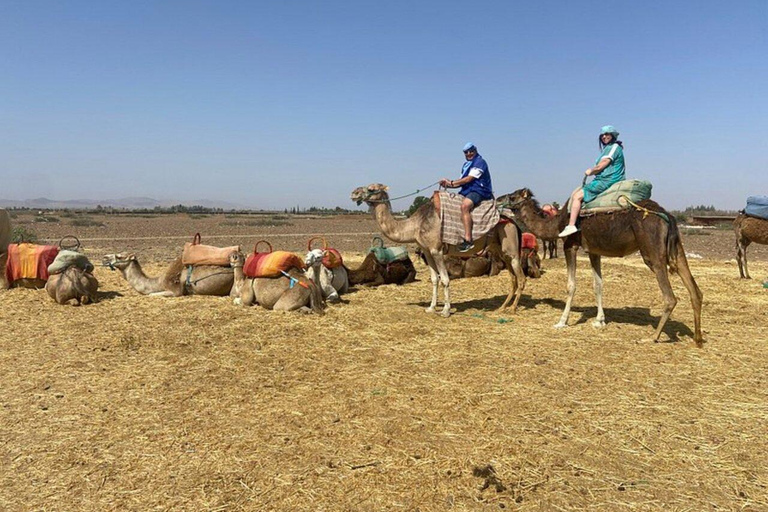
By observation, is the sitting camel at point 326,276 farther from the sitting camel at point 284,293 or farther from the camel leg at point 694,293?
the camel leg at point 694,293

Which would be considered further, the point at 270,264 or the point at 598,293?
the point at 270,264

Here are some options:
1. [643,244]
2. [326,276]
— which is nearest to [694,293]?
[643,244]

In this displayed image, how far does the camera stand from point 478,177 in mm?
9312

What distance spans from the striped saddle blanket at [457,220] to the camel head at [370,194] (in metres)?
1.21

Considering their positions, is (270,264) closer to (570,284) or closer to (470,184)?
(470,184)

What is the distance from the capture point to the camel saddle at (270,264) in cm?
940

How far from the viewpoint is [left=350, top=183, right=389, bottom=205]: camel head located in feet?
32.0

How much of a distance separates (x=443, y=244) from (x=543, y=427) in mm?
5313

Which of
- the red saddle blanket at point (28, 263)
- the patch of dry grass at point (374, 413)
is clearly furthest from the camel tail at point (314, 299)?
the red saddle blanket at point (28, 263)

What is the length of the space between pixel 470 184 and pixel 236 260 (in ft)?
16.5

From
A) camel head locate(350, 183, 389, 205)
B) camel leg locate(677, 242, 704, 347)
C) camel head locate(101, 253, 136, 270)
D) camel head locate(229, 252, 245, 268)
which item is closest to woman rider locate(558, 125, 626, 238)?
camel leg locate(677, 242, 704, 347)

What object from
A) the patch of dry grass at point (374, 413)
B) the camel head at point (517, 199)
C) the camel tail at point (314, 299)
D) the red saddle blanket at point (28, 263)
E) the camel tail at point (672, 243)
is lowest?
the patch of dry grass at point (374, 413)

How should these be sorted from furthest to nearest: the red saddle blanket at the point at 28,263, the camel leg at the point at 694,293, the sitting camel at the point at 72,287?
the red saddle blanket at the point at 28,263 < the sitting camel at the point at 72,287 < the camel leg at the point at 694,293

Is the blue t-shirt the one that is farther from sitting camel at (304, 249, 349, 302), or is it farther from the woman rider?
sitting camel at (304, 249, 349, 302)
